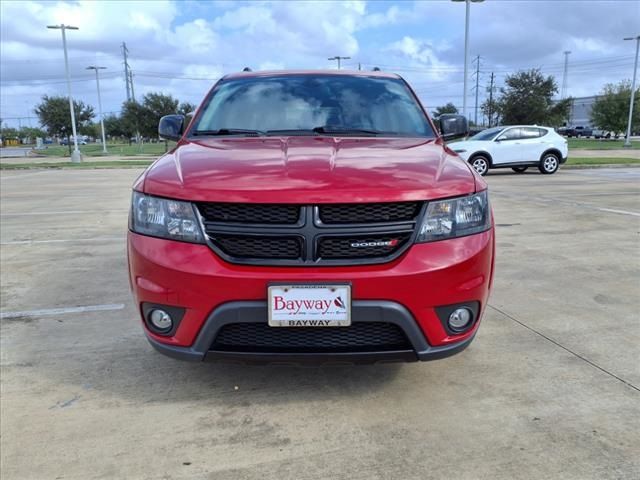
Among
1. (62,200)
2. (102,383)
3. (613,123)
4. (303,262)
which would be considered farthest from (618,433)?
(613,123)

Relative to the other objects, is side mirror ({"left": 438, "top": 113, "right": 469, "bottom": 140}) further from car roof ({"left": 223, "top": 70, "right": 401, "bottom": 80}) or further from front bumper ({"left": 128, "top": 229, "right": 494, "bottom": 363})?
front bumper ({"left": 128, "top": 229, "right": 494, "bottom": 363})

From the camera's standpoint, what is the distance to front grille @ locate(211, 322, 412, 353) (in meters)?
2.23

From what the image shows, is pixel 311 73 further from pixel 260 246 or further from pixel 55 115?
pixel 55 115

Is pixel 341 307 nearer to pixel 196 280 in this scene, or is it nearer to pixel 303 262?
pixel 303 262

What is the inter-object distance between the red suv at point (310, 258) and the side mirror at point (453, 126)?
1502 millimetres

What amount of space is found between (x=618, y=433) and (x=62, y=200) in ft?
36.2

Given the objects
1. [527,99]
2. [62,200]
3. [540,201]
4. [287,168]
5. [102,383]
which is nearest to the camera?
[287,168]

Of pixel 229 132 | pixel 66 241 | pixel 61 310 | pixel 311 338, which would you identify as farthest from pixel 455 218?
pixel 66 241

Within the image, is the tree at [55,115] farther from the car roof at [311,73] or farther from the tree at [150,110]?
the car roof at [311,73]

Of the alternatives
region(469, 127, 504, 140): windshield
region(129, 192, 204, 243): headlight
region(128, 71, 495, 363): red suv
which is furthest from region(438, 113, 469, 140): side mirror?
region(469, 127, 504, 140): windshield

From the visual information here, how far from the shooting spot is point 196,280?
219 centimetres

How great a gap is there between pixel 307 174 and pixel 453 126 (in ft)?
6.57

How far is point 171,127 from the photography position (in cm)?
370

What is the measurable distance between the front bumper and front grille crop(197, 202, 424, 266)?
0.06m
